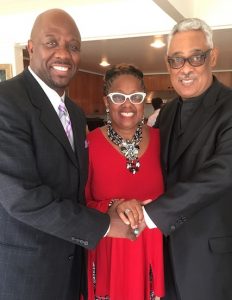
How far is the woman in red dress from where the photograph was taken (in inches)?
76.2

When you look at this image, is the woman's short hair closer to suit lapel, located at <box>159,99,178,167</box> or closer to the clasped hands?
suit lapel, located at <box>159,99,178,167</box>

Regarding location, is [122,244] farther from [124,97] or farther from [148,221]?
[124,97]

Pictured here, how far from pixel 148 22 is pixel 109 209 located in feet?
9.59

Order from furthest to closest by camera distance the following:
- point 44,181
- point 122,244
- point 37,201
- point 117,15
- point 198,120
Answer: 1. point 117,15
2. point 122,244
3. point 198,120
4. point 44,181
5. point 37,201

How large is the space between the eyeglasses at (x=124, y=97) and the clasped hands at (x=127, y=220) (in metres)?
0.60

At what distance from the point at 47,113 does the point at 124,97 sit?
2.01 feet

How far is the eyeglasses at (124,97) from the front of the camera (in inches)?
80.1

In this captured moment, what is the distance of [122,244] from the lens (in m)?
1.94

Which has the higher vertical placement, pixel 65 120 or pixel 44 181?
pixel 65 120

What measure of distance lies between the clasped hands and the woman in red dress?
0.14m

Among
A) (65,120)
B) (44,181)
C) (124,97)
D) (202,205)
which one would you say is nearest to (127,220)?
(202,205)

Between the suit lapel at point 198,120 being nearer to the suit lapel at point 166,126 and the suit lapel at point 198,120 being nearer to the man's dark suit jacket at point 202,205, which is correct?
the man's dark suit jacket at point 202,205

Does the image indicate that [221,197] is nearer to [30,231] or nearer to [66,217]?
[66,217]

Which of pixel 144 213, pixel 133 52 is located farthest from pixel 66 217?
pixel 133 52
